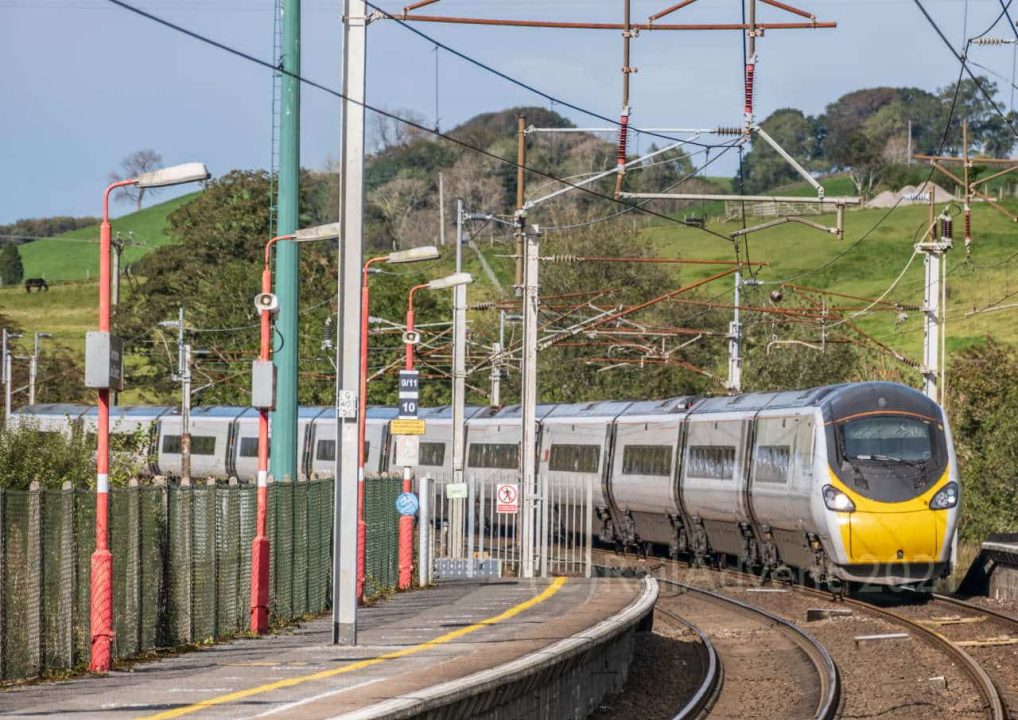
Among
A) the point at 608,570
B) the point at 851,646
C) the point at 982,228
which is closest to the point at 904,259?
the point at 982,228

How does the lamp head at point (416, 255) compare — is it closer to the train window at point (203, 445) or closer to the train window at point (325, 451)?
the train window at point (325, 451)

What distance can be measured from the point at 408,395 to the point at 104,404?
1313cm

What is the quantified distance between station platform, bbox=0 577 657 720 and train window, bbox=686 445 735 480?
8.91 metres

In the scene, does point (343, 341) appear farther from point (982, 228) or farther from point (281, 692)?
point (982, 228)

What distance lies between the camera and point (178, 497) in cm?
1900

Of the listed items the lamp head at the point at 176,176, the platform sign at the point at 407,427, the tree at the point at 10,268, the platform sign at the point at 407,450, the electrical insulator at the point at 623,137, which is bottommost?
the platform sign at the point at 407,450

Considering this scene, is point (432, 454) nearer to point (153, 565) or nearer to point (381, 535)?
point (381, 535)

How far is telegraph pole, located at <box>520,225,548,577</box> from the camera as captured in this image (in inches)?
1196

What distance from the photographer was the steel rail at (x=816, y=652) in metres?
18.4

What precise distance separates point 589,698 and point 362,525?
23.8 feet

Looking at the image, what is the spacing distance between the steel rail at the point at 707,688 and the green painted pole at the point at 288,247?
28.4 feet

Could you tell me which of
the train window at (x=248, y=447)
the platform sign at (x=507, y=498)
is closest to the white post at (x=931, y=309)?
the platform sign at (x=507, y=498)

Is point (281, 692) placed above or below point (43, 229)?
below

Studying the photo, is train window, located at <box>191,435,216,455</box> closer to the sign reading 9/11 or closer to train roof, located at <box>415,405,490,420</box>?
train roof, located at <box>415,405,490,420</box>
